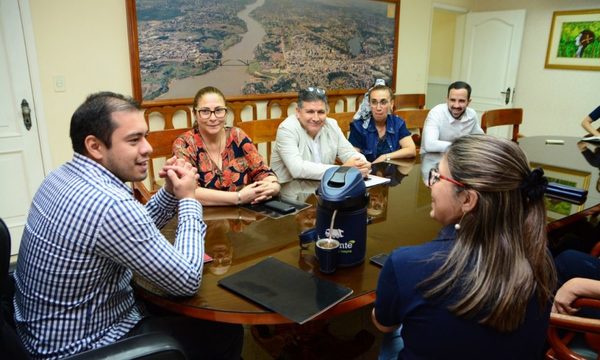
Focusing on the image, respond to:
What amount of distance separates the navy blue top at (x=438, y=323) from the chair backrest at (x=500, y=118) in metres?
3.02

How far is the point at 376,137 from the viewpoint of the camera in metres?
2.89

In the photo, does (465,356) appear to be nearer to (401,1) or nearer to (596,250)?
(596,250)

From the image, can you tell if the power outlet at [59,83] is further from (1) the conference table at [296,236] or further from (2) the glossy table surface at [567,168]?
(2) the glossy table surface at [567,168]

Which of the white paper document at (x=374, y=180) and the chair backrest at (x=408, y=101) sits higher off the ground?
the chair backrest at (x=408, y=101)

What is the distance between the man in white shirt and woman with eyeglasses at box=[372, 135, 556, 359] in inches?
86.8

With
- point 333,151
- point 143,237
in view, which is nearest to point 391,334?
point 143,237

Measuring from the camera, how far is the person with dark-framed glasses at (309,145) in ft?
7.47

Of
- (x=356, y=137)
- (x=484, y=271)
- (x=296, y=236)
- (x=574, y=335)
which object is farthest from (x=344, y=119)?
(x=484, y=271)

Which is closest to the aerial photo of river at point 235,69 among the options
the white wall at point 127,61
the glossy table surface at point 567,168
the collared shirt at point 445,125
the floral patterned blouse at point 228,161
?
the white wall at point 127,61

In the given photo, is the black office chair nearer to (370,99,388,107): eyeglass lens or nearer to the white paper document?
the white paper document

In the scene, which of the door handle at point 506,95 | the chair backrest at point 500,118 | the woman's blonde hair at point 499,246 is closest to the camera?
the woman's blonde hair at point 499,246

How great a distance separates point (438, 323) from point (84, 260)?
0.84 metres

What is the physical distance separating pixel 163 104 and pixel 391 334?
2.71 metres

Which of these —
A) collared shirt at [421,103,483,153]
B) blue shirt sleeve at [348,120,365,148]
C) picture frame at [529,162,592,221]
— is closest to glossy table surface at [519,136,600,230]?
picture frame at [529,162,592,221]
